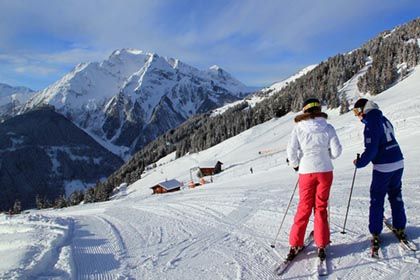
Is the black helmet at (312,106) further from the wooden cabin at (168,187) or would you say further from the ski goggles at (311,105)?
the wooden cabin at (168,187)

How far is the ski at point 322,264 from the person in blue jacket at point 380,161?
92 centimetres

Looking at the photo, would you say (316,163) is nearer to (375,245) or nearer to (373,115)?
(373,115)

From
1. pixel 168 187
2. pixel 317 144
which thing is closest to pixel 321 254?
pixel 317 144

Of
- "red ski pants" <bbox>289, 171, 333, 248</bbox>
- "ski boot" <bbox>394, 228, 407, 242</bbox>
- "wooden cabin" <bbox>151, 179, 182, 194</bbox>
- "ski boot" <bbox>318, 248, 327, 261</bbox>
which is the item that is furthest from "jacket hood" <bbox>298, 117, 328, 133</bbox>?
"wooden cabin" <bbox>151, 179, 182, 194</bbox>

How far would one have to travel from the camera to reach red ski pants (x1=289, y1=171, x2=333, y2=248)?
19.4 ft

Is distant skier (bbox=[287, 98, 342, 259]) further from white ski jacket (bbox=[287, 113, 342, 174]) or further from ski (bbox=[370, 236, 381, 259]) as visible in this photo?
ski (bbox=[370, 236, 381, 259])

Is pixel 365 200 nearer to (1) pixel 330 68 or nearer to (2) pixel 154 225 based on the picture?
(2) pixel 154 225

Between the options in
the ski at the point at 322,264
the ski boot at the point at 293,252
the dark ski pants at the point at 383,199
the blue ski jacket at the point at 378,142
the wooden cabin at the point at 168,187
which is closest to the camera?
the ski at the point at 322,264

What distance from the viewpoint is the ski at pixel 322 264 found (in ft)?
17.6

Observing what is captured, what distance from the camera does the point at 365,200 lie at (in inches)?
372

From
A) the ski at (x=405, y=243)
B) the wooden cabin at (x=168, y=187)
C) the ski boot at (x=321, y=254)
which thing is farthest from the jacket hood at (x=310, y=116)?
the wooden cabin at (x=168, y=187)

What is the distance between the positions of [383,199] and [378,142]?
3.11ft

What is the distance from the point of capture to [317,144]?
591 centimetres

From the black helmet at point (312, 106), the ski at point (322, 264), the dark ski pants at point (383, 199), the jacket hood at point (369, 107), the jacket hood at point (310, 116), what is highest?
the black helmet at point (312, 106)
